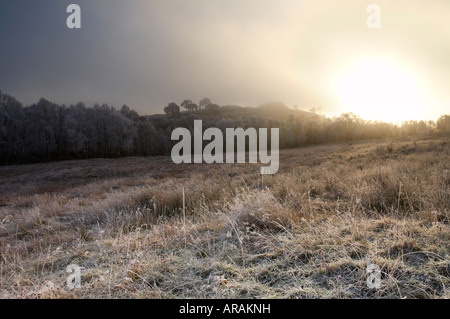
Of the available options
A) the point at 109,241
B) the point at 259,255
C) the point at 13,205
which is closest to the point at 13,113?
the point at 13,205

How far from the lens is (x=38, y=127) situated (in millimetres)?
47188

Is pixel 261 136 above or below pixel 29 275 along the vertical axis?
above

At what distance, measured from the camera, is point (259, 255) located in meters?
2.99

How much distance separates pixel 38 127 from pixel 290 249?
196ft

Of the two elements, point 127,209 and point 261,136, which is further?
point 261,136

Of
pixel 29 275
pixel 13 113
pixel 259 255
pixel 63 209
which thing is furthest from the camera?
pixel 13 113
